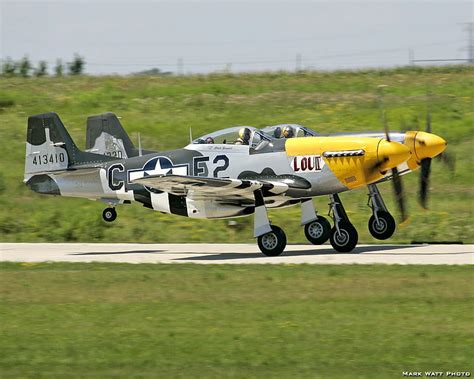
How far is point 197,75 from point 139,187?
26.3m

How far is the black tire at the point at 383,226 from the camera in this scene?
2102 centimetres

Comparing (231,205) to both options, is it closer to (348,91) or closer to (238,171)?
(238,171)

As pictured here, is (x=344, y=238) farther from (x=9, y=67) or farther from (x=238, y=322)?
(x=9, y=67)

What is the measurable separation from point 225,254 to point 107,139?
5.33 m

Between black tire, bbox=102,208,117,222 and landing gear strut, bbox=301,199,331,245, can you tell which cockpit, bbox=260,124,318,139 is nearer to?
landing gear strut, bbox=301,199,331,245

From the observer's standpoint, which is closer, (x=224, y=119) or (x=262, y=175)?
(x=262, y=175)

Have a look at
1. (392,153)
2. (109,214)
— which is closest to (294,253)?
(392,153)

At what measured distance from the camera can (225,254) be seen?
2044 centimetres

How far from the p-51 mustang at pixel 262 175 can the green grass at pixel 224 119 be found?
122 inches

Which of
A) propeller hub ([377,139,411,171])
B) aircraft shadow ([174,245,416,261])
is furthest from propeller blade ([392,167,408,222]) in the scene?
aircraft shadow ([174,245,416,261])

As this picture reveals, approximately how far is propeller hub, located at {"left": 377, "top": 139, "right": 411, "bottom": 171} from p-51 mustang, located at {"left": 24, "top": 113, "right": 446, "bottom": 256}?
0.07ft

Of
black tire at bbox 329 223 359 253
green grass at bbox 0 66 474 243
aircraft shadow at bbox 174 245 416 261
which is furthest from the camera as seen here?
green grass at bbox 0 66 474 243

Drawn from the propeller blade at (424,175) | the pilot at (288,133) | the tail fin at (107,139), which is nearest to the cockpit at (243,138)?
the pilot at (288,133)

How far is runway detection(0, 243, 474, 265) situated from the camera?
727 inches
